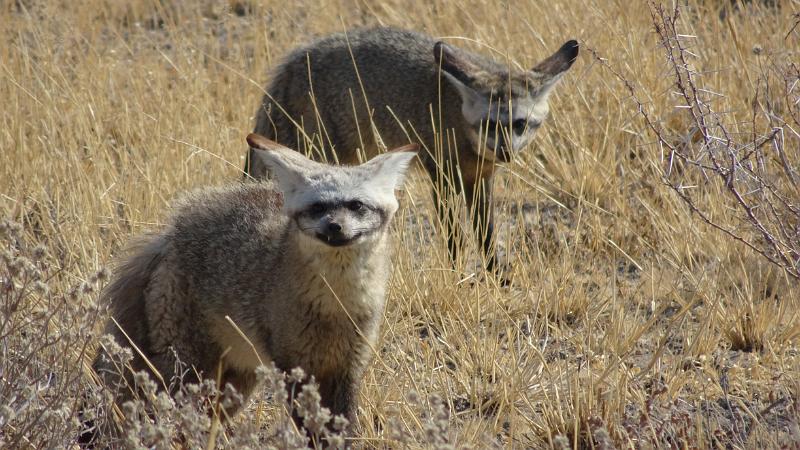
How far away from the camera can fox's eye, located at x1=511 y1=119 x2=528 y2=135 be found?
21.5 feet

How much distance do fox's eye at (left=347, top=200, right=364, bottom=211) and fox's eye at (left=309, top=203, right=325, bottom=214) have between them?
97 mm

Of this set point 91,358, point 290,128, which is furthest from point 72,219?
point 290,128

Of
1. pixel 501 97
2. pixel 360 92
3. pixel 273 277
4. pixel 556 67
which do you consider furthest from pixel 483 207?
pixel 273 277

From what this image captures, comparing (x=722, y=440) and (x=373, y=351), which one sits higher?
(x=373, y=351)

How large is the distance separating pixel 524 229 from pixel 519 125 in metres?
0.80

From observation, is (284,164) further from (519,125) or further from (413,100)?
(413,100)

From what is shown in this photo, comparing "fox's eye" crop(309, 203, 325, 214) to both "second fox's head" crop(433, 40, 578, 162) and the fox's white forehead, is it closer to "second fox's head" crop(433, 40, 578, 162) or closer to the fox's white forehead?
the fox's white forehead

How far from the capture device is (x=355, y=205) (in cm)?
406

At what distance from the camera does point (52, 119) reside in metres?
6.79

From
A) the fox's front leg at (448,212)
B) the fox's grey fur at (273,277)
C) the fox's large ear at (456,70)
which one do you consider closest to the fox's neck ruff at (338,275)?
the fox's grey fur at (273,277)

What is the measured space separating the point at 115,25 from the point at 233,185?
18.2 feet

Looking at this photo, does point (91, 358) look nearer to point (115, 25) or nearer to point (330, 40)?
point (330, 40)

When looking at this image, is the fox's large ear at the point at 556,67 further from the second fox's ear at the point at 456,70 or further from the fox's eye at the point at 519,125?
the second fox's ear at the point at 456,70

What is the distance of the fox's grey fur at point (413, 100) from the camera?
6.61 m
